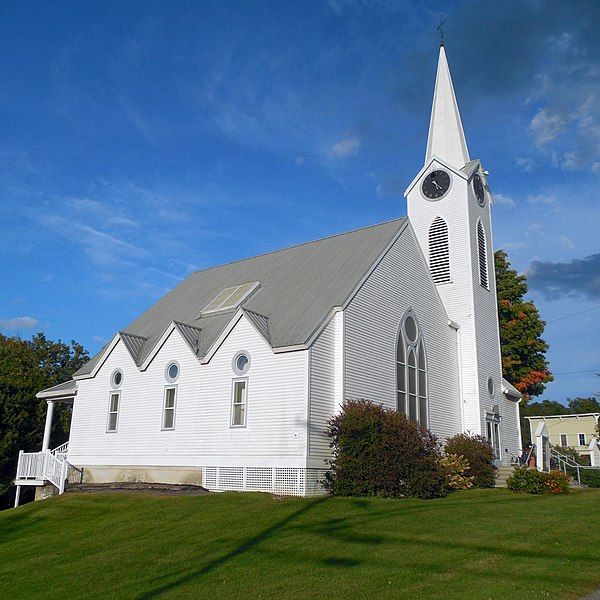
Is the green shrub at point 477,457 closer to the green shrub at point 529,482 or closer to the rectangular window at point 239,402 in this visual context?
the green shrub at point 529,482

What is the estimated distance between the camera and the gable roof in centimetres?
2225

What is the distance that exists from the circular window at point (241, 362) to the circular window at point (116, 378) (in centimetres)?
679

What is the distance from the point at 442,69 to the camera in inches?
1479

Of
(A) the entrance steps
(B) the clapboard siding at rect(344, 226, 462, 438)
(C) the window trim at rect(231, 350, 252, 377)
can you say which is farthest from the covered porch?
(A) the entrance steps

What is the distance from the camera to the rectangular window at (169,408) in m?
24.0

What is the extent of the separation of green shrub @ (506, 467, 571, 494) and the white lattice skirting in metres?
7.32

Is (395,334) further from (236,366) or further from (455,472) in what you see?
(236,366)

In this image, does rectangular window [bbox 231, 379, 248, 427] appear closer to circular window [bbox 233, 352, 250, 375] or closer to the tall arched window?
circular window [bbox 233, 352, 250, 375]

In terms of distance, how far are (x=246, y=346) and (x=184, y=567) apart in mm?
10880

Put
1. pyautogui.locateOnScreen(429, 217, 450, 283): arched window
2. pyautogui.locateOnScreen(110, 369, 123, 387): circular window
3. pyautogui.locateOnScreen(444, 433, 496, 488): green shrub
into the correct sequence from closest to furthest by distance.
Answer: pyautogui.locateOnScreen(444, 433, 496, 488): green shrub < pyautogui.locateOnScreen(110, 369, 123, 387): circular window < pyautogui.locateOnScreen(429, 217, 450, 283): arched window

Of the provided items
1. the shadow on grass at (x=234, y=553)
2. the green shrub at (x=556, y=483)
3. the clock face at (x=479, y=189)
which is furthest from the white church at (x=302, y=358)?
the green shrub at (x=556, y=483)

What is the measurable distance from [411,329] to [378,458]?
8417mm

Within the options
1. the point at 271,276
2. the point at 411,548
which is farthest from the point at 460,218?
the point at 411,548

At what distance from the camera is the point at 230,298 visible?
89.0 feet
